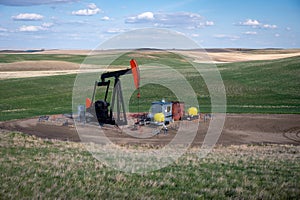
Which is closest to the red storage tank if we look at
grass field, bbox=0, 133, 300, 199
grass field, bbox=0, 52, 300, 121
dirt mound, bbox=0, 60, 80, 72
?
grass field, bbox=0, 52, 300, 121

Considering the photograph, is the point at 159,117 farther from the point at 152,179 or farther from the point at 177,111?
the point at 152,179

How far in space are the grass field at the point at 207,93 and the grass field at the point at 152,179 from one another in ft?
82.1

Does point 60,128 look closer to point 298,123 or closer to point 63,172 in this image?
point 63,172

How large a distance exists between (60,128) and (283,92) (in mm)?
39050

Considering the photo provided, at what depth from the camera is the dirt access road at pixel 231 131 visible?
25359mm

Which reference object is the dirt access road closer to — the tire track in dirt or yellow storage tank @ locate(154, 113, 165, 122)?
the tire track in dirt

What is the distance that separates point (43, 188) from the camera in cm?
989

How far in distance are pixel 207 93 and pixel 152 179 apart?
4788 cm

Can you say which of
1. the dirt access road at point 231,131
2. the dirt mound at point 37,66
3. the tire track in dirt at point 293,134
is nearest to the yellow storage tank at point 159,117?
the dirt access road at point 231,131

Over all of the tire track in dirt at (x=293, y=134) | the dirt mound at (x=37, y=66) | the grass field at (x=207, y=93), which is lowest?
the tire track in dirt at (x=293, y=134)

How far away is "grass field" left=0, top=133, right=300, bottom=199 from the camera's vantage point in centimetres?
961

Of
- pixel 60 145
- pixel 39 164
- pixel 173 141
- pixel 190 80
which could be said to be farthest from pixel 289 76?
pixel 39 164

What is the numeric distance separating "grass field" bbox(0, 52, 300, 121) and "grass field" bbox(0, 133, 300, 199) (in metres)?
25.0

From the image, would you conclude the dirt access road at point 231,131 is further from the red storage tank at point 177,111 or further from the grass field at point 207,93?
the grass field at point 207,93
